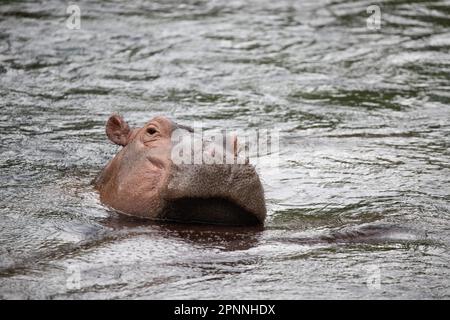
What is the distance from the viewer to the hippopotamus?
18.2 ft

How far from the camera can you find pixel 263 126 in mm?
9039

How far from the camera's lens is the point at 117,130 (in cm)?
661

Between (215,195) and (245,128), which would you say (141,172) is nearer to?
(215,195)

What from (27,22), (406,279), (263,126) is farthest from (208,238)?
(27,22)

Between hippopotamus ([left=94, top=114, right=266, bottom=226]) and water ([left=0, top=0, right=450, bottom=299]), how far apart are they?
106 mm

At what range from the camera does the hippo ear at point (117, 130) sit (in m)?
6.59

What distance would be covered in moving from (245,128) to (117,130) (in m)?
2.52

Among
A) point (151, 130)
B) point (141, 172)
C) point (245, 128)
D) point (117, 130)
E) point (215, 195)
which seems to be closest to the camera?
point (215, 195)

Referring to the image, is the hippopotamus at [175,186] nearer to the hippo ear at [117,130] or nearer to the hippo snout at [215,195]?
the hippo snout at [215,195]

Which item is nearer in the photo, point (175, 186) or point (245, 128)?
point (175, 186)

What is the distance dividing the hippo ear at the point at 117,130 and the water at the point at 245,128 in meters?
0.45

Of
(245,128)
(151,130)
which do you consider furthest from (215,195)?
(245,128)

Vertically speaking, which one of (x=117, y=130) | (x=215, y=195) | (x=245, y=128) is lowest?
(x=245, y=128)

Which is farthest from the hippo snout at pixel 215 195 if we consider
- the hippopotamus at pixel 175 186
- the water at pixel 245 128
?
the water at pixel 245 128
